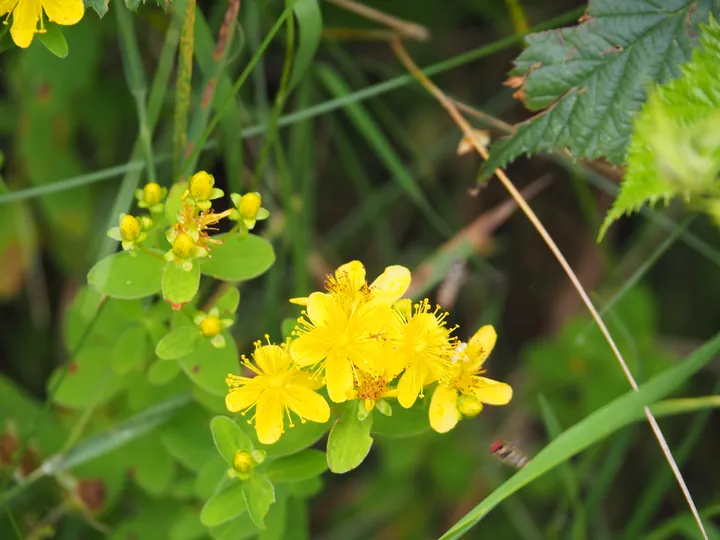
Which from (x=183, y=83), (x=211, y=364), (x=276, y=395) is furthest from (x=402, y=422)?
(x=183, y=83)

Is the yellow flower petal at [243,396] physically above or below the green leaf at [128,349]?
above

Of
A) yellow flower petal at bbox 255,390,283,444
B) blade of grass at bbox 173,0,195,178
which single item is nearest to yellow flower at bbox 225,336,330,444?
yellow flower petal at bbox 255,390,283,444

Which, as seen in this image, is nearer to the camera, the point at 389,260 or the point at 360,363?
the point at 360,363

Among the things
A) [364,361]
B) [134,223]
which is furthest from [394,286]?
[134,223]

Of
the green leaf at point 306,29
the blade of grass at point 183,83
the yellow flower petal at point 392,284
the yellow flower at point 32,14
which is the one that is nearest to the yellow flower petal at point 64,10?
the yellow flower at point 32,14

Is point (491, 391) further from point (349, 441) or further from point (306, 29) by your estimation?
point (306, 29)

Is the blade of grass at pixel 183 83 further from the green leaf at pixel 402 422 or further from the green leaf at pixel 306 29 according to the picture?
the green leaf at pixel 402 422
